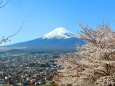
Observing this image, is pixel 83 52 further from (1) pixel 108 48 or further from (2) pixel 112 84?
(2) pixel 112 84

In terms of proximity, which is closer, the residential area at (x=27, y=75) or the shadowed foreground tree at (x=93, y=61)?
the shadowed foreground tree at (x=93, y=61)

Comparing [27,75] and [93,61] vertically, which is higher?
[93,61]

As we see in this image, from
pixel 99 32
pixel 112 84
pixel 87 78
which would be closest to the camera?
pixel 112 84

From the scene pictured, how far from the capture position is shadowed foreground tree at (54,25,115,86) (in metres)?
19.9

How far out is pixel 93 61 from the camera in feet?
67.2

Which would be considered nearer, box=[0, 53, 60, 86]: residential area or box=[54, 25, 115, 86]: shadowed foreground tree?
box=[54, 25, 115, 86]: shadowed foreground tree

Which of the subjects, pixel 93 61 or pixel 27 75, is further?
pixel 27 75

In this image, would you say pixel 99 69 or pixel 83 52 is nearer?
pixel 99 69

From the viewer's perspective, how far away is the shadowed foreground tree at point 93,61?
19.9 meters

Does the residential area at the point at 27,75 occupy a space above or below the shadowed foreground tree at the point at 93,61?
below

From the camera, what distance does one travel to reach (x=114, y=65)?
19.7 m

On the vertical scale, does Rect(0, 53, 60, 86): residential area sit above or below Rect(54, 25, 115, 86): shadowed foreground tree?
below

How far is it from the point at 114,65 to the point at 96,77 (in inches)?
49.2

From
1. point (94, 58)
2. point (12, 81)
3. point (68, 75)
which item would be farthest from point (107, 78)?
point (12, 81)
